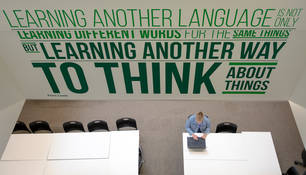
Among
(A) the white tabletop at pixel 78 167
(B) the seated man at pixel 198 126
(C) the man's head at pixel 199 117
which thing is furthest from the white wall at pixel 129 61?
(A) the white tabletop at pixel 78 167

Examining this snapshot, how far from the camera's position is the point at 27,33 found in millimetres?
3596

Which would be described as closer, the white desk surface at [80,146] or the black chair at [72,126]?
the white desk surface at [80,146]

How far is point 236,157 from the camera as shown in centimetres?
519

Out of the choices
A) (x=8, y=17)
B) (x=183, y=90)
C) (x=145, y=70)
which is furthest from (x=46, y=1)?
(x=183, y=90)

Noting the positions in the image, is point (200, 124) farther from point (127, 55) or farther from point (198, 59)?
point (127, 55)

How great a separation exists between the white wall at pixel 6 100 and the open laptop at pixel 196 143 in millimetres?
3175

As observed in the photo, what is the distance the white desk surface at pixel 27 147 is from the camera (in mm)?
5246

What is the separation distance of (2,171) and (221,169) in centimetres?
412

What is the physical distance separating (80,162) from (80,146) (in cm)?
36

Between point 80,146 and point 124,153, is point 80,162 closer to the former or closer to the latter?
point 80,146

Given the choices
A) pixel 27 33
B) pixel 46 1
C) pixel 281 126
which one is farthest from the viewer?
pixel 281 126

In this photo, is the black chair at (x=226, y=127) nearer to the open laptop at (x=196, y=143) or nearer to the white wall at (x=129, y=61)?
the open laptop at (x=196, y=143)

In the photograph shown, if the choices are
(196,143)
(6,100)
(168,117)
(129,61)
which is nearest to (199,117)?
(196,143)

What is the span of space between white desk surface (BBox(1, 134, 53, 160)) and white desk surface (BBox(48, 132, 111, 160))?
5.5 inches
